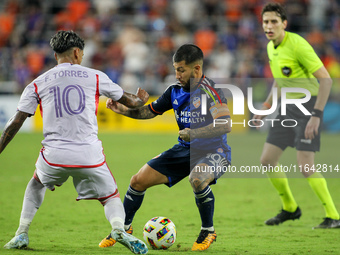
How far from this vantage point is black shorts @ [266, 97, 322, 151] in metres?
6.90

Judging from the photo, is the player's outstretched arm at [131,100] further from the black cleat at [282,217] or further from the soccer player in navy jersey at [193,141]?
the black cleat at [282,217]

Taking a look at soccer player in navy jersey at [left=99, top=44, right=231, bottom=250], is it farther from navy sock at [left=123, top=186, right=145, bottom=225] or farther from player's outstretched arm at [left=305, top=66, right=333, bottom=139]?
player's outstretched arm at [left=305, top=66, right=333, bottom=139]

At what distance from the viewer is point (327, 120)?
1916 centimetres

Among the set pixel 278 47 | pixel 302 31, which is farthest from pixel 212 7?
pixel 278 47

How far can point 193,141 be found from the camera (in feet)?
18.9

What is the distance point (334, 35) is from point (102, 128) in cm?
1017

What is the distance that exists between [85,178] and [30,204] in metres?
0.73

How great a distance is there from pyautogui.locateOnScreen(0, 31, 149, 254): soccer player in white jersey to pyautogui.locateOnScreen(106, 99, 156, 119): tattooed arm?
2.29 feet

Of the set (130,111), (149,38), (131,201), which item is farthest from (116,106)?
(149,38)

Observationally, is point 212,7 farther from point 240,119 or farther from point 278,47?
point 278,47

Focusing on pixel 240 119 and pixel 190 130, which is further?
pixel 240 119

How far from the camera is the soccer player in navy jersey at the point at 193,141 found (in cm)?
550

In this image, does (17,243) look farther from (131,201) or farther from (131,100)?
(131,100)

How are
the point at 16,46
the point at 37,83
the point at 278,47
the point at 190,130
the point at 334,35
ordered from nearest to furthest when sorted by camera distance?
the point at 37,83 < the point at 190,130 < the point at 278,47 < the point at 16,46 < the point at 334,35
